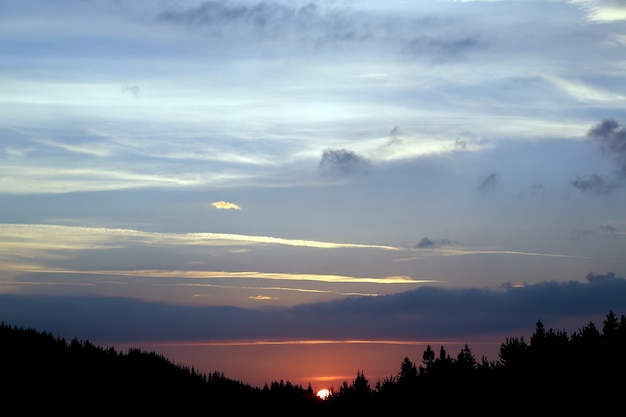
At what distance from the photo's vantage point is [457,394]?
7283 inches

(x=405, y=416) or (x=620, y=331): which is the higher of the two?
(x=620, y=331)

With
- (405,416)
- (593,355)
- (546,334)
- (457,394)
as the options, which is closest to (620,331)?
(593,355)

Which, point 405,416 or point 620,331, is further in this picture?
point 405,416

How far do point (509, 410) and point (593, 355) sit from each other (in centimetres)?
1707

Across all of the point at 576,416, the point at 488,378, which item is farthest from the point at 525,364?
the point at 576,416

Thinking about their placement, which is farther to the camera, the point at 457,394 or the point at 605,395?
the point at 457,394

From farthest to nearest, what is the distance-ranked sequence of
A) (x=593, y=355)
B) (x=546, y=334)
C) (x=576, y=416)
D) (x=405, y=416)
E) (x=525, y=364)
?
1. (x=405, y=416)
2. (x=546, y=334)
3. (x=525, y=364)
4. (x=593, y=355)
5. (x=576, y=416)

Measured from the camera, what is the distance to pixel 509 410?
15712 cm

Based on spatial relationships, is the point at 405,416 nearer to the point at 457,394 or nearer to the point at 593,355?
the point at 457,394

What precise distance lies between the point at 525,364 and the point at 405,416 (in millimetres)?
36049

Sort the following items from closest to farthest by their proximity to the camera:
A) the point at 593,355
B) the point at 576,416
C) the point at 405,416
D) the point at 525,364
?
1. the point at 576,416
2. the point at 593,355
3. the point at 525,364
4. the point at 405,416

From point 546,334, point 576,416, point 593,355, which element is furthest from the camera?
point 546,334

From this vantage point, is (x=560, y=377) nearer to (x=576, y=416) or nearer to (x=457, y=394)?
(x=576, y=416)

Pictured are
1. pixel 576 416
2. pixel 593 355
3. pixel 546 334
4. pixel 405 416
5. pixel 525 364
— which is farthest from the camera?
pixel 405 416
